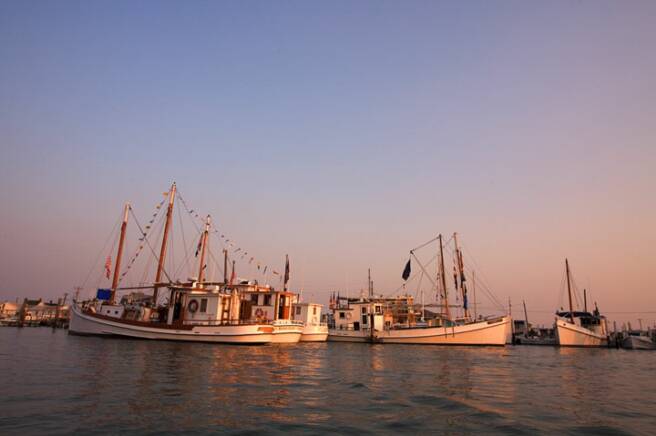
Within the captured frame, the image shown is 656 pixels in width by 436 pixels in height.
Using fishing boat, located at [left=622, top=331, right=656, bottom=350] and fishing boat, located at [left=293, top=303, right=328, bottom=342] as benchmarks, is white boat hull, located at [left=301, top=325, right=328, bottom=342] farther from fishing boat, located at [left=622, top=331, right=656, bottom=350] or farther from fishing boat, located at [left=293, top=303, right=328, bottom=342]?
fishing boat, located at [left=622, top=331, right=656, bottom=350]

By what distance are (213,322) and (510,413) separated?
30169 mm

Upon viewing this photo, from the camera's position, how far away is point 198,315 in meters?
38.8

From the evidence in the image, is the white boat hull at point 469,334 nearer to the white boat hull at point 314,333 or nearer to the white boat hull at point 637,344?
the white boat hull at point 314,333

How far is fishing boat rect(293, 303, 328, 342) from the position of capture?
162 feet

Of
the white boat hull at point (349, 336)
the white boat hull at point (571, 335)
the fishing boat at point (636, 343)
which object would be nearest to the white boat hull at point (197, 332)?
the white boat hull at point (349, 336)

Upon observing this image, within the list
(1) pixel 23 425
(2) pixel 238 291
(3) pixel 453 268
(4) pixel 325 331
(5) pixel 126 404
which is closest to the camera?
(1) pixel 23 425

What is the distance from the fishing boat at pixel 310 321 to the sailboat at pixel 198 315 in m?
5.55

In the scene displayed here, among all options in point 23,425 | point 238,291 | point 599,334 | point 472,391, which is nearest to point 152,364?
point 23,425

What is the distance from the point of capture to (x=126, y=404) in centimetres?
1129

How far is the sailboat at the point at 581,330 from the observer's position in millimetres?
53688

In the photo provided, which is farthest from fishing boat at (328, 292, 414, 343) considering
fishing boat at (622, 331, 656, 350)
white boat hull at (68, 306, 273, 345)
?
fishing boat at (622, 331, 656, 350)

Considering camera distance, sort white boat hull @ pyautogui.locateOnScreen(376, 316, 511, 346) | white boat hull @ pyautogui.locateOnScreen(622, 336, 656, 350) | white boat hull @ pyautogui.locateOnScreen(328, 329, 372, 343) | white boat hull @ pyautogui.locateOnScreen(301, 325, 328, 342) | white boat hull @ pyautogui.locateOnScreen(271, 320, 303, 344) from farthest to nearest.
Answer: white boat hull @ pyautogui.locateOnScreen(622, 336, 656, 350) < white boat hull @ pyautogui.locateOnScreen(328, 329, 372, 343) < white boat hull @ pyautogui.locateOnScreen(301, 325, 328, 342) < white boat hull @ pyautogui.locateOnScreen(376, 316, 511, 346) < white boat hull @ pyautogui.locateOnScreen(271, 320, 303, 344)

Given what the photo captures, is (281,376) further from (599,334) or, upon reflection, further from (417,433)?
(599,334)

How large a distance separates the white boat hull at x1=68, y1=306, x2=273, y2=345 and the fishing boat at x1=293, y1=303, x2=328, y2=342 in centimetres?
1158
